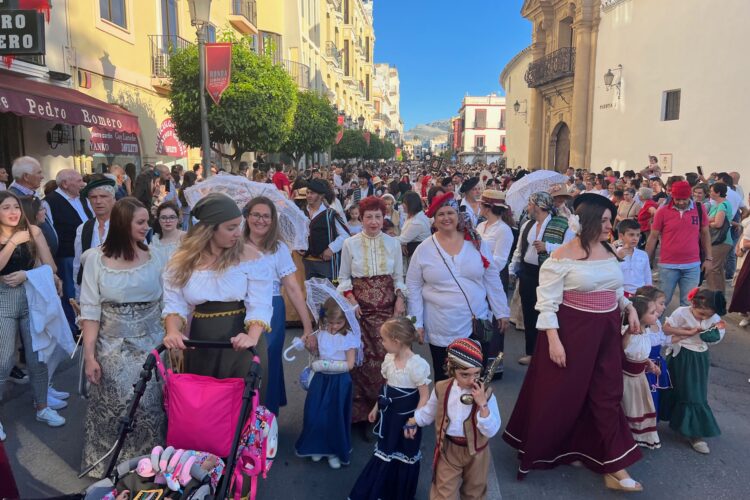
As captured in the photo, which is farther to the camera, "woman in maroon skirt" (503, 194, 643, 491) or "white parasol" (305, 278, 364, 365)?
"white parasol" (305, 278, 364, 365)

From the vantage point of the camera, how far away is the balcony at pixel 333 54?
4181cm

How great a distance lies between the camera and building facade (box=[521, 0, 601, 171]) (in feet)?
76.9

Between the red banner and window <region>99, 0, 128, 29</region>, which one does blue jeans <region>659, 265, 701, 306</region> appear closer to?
the red banner

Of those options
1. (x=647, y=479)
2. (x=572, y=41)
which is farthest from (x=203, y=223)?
(x=572, y=41)

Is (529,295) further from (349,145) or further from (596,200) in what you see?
(349,145)

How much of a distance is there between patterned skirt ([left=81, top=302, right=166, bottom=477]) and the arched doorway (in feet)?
94.0

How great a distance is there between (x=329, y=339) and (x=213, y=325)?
108 cm

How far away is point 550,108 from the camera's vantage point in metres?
30.2

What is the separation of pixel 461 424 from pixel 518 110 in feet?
113

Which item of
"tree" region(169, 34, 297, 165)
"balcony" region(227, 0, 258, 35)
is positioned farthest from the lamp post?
"balcony" region(227, 0, 258, 35)

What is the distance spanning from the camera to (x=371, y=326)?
4.63 metres

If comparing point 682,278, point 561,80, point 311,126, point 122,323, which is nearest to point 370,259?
point 122,323

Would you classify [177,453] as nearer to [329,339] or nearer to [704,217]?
[329,339]

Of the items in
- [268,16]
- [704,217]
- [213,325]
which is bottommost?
[213,325]
